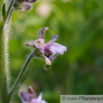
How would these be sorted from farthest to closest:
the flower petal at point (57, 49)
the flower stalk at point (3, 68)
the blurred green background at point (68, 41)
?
the blurred green background at point (68, 41) → the flower stalk at point (3, 68) → the flower petal at point (57, 49)

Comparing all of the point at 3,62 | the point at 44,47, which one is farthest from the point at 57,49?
the point at 3,62

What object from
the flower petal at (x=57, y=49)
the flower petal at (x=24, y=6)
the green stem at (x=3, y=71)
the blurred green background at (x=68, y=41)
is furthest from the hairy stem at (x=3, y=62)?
the blurred green background at (x=68, y=41)

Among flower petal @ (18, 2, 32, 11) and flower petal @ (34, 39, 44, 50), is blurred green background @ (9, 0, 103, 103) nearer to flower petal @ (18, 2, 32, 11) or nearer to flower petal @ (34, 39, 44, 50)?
flower petal @ (18, 2, 32, 11)

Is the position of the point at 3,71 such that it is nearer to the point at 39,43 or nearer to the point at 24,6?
the point at 39,43

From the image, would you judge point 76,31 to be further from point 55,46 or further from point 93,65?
point 55,46

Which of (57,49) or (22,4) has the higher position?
(22,4)

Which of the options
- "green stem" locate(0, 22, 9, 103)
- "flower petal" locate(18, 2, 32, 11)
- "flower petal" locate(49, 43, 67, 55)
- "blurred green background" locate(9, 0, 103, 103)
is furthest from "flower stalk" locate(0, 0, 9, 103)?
"blurred green background" locate(9, 0, 103, 103)

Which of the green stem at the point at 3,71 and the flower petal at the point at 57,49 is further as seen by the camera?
the green stem at the point at 3,71

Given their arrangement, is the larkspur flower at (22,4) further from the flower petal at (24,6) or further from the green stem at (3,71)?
the green stem at (3,71)

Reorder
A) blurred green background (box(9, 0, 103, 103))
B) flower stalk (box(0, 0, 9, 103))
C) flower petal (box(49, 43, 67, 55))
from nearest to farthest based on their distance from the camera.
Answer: flower petal (box(49, 43, 67, 55)) → flower stalk (box(0, 0, 9, 103)) → blurred green background (box(9, 0, 103, 103))

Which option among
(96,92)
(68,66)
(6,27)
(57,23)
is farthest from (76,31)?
(6,27)

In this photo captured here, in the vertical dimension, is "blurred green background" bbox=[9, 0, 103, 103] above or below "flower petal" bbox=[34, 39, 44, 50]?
below
